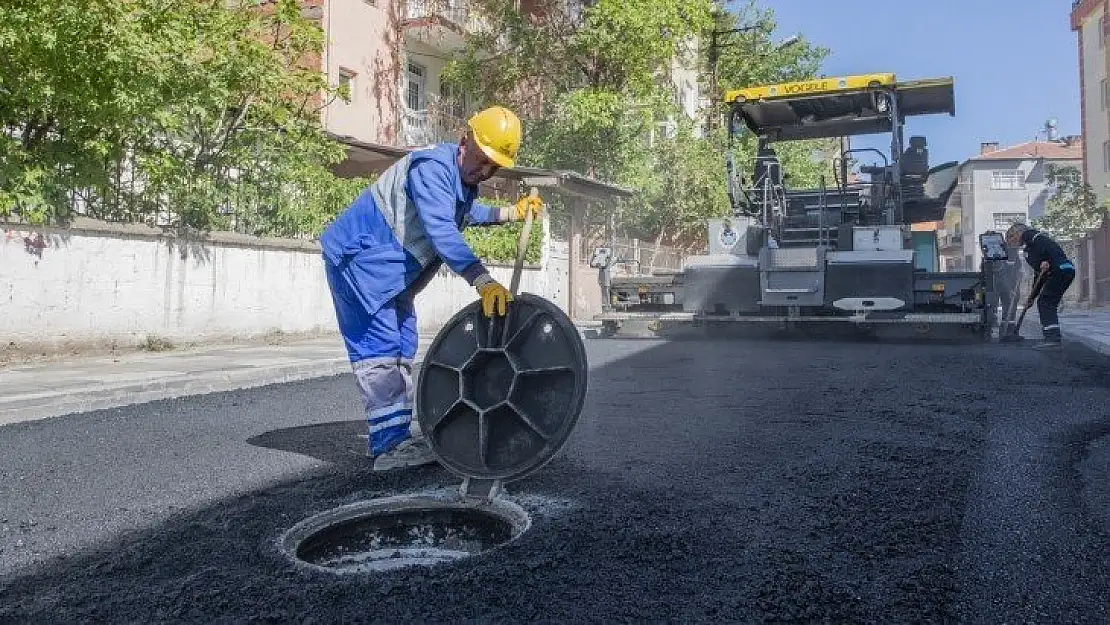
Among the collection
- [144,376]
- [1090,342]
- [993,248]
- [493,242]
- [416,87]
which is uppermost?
[416,87]

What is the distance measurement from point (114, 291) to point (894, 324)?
27.4 feet

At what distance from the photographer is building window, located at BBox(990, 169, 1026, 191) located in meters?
53.4

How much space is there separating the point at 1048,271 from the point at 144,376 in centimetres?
919

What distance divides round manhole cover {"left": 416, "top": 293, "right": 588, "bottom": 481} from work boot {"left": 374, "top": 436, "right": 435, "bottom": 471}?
0.89 ft

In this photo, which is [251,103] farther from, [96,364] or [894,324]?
[894,324]

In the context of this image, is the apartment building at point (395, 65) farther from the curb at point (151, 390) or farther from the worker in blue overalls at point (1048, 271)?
the worker in blue overalls at point (1048, 271)

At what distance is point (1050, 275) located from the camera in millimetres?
9438

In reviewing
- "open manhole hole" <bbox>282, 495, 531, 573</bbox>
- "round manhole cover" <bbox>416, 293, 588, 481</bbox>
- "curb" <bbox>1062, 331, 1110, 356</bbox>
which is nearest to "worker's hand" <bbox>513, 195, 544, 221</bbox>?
"round manhole cover" <bbox>416, 293, 588, 481</bbox>

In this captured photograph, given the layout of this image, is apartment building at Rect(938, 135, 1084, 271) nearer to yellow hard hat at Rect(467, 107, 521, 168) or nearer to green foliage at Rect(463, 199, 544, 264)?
green foliage at Rect(463, 199, 544, 264)

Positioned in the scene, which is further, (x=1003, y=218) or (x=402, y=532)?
(x=1003, y=218)

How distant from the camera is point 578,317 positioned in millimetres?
18812

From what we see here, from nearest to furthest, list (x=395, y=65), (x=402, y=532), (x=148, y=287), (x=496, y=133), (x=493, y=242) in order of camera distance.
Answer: (x=402, y=532), (x=496, y=133), (x=148, y=287), (x=493, y=242), (x=395, y=65)

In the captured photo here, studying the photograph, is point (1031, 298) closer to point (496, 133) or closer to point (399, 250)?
point (496, 133)

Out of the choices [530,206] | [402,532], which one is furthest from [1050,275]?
[402,532]
